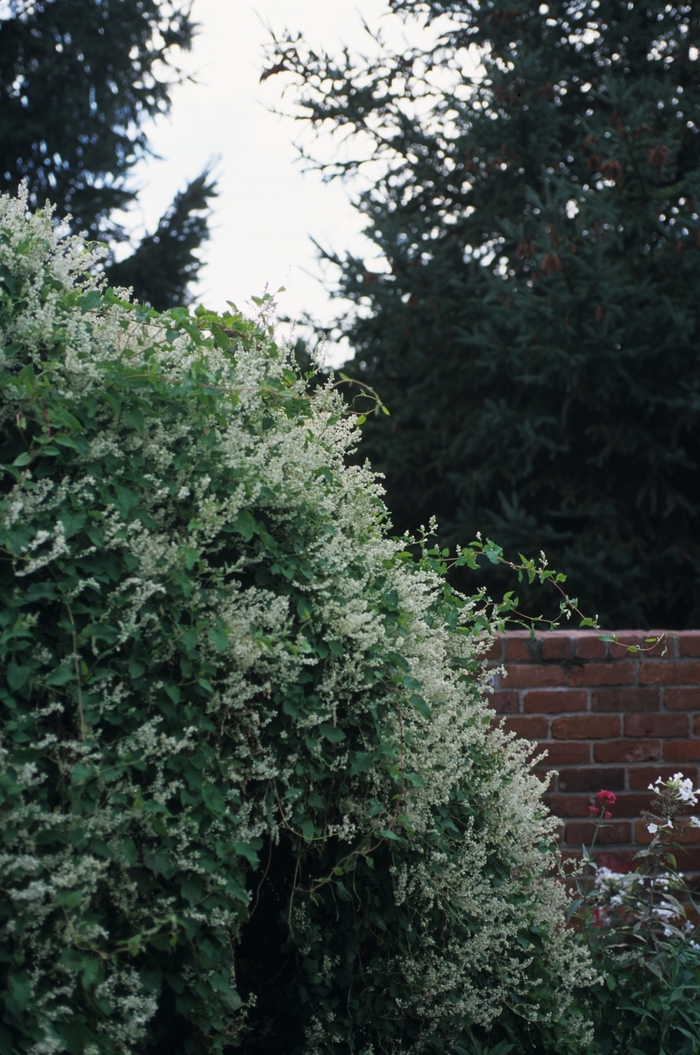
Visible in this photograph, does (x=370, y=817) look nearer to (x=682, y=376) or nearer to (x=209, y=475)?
(x=209, y=475)

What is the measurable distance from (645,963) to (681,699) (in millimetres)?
1113

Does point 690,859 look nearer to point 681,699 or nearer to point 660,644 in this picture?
point 681,699

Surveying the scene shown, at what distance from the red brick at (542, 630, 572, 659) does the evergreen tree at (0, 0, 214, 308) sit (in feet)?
29.9

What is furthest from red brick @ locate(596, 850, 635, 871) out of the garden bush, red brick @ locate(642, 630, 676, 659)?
the garden bush

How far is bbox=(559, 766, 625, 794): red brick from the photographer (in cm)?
336

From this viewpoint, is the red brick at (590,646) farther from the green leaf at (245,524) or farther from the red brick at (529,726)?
the green leaf at (245,524)

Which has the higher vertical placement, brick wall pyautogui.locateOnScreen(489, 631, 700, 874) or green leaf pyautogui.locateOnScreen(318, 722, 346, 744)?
brick wall pyautogui.locateOnScreen(489, 631, 700, 874)

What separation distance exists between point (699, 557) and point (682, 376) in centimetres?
128

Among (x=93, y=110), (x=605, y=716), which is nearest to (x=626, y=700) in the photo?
(x=605, y=716)

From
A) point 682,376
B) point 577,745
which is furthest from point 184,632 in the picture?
point 682,376

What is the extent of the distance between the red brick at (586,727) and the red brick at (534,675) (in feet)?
0.48

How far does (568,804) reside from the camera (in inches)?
132

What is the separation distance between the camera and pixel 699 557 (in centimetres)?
647

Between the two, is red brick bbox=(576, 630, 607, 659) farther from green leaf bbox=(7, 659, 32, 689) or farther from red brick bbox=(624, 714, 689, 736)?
green leaf bbox=(7, 659, 32, 689)
